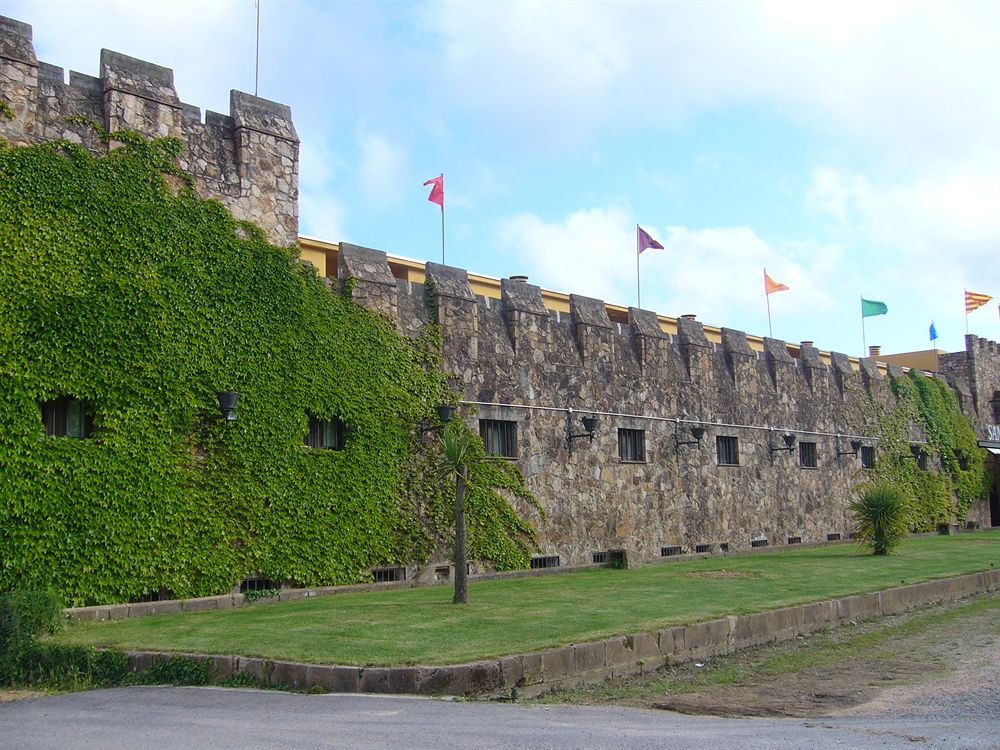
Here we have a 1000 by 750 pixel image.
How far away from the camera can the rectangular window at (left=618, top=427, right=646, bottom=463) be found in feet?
71.3

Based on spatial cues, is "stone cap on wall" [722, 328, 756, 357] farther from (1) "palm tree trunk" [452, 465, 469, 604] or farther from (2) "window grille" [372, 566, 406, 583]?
(1) "palm tree trunk" [452, 465, 469, 604]

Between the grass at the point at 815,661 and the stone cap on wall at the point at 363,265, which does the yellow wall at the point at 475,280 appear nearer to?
the stone cap on wall at the point at 363,265

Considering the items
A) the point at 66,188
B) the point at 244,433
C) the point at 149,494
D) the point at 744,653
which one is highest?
the point at 66,188

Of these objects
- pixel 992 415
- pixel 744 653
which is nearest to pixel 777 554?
pixel 744 653

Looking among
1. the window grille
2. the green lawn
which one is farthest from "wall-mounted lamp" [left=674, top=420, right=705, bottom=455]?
the window grille

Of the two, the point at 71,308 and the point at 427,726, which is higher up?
the point at 71,308

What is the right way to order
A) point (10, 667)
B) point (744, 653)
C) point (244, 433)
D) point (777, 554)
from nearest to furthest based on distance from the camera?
1. point (10, 667)
2. point (744, 653)
3. point (244, 433)
4. point (777, 554)

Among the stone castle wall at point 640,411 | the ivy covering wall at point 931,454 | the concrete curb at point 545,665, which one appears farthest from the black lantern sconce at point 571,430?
the ivy covering wall at point 931,454

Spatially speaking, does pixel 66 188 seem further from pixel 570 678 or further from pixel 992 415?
pixel 992 415

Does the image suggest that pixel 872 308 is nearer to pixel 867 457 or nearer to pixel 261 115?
pixel 867 457

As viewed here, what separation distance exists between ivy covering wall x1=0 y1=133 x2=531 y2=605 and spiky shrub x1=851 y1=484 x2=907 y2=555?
10259 millimetres

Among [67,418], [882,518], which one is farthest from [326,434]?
[882,518]

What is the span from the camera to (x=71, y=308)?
13.1 m

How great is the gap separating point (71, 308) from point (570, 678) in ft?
27.7
